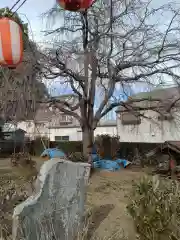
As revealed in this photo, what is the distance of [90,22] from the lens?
12.1 metres

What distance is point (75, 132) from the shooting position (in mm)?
32000

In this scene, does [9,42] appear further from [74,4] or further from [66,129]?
[66,129]

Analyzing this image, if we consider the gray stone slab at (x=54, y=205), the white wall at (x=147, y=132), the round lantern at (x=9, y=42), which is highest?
the round lantern at (x=9, y=42)

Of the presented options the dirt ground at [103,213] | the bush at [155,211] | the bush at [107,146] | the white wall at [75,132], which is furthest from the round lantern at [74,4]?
the white wall at [75,132]

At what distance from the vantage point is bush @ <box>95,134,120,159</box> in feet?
66.3

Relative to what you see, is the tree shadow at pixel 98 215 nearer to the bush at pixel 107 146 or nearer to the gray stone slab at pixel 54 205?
the gray stone slab at pixel 54 205

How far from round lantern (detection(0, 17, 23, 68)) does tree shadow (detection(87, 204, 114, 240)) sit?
10.5 feet

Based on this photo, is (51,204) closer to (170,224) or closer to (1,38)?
(170,224)

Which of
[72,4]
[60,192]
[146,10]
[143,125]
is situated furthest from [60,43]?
[143,125]

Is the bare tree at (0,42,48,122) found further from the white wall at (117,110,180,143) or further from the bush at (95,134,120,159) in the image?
the white wall at (117,110,180,143)

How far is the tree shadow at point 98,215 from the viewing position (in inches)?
196

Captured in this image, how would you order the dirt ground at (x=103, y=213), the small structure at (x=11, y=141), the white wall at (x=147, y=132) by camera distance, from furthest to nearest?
the small structure at (x=11, y=141)
the white wall at (x=147, y=132)
the dirt ground at (x=103, y=213)

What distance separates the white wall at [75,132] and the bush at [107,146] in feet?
28.0

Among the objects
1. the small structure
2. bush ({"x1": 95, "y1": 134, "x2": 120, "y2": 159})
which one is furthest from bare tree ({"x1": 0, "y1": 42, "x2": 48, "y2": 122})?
the small structure
